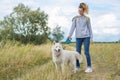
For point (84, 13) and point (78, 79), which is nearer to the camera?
point (78, 79)

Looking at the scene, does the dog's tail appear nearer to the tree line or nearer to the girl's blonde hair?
the girl's blonde hair

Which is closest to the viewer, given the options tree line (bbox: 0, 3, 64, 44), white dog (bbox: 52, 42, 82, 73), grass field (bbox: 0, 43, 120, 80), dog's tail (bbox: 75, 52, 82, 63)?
grass field (bbox: 0, 43, 120, 80)

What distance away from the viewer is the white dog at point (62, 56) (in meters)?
8.62

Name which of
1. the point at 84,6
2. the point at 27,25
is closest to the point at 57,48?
the point at 84,6

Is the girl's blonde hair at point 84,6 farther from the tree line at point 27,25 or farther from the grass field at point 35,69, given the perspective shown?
the tree line at point 27,25

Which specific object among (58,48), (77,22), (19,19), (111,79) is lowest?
(111,79)

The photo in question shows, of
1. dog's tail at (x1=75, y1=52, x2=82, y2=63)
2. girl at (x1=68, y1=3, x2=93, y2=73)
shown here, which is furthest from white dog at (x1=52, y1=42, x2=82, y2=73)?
girl at (x1=68, y1=3, x2=93, y2=73)

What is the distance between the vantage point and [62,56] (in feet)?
29.1

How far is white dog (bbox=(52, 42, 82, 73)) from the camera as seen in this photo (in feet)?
28.3

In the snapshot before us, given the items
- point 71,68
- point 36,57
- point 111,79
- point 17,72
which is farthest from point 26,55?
point 111,79

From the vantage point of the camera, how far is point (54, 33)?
53.7 m

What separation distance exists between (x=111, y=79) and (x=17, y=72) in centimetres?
414

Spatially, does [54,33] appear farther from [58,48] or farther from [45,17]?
[58,48]

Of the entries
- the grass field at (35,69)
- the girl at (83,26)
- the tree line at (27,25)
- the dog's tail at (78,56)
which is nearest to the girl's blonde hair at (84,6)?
the girl at (83,26)
